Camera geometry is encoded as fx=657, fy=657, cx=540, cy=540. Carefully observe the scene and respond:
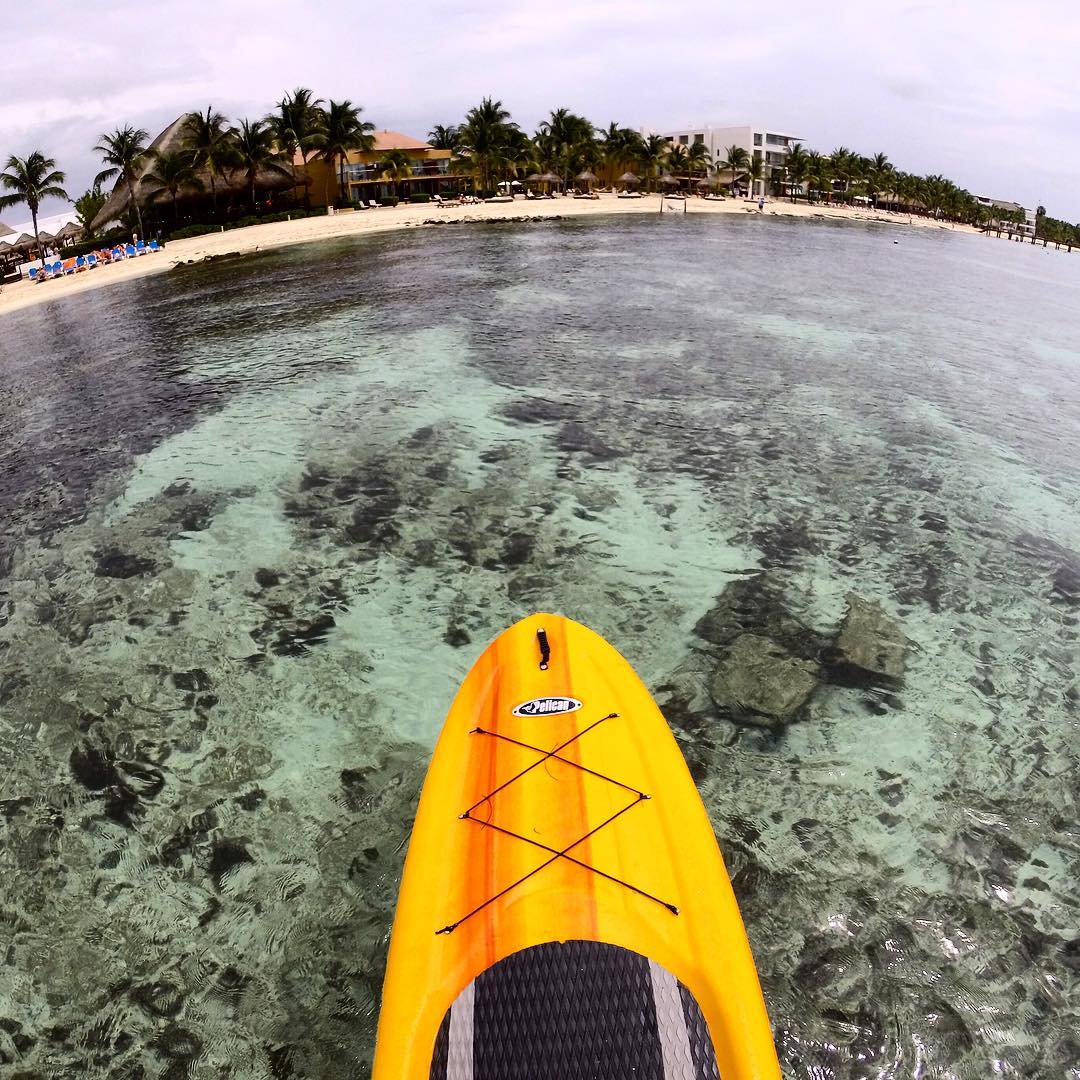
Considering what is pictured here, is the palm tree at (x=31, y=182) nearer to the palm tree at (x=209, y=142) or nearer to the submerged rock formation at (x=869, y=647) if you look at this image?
the palm tree at (x=209, y=142)

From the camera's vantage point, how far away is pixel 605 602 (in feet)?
28.0

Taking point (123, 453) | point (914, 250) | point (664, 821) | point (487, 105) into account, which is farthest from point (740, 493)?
point (487, 105)

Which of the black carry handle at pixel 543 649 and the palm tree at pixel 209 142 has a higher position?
the palm tree at pixel 209 142

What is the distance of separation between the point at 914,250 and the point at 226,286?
48739mm

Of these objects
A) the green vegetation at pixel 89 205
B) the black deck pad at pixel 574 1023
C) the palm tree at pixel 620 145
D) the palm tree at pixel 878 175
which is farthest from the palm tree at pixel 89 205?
the palm tree at pixel 878 175

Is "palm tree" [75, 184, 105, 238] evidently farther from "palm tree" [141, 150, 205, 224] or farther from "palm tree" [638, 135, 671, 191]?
"palm tree" [638, 135, 671, 191]

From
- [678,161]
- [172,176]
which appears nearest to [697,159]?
[678,161]

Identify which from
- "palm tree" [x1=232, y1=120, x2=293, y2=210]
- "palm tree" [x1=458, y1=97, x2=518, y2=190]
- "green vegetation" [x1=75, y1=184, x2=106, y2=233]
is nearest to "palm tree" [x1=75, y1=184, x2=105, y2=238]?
"green vegetation" [x1=75, y1=184, x2=106, y2=233]

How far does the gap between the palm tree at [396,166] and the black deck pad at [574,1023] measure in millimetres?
68179

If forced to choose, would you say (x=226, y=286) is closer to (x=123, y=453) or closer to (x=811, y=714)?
(x=123, y=453)

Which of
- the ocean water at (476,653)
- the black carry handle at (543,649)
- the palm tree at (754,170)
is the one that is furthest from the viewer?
the palm tree at (754,170)

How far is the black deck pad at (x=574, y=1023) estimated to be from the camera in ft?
10.2

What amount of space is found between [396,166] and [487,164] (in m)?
8.73

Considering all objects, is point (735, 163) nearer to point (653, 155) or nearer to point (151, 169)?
point (653, 155)
